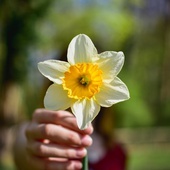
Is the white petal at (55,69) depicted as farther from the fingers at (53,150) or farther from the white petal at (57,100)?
the fingers at (53,150)

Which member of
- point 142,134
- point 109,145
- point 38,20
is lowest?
point 142,134

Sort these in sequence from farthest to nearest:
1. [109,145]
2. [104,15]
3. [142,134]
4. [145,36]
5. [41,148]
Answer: [145,36]
[142,134]
[104,15]
[109,145]
[41,148]

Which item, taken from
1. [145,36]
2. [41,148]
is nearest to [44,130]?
[41,148]

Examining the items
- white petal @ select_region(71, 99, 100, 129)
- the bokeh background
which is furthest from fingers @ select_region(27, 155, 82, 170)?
the bokeh background

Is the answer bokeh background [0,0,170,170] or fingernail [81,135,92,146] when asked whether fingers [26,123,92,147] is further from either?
bokeh background [0,0,170,170]

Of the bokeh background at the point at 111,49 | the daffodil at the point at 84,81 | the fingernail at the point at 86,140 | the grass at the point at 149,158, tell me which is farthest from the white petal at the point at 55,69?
the grass at the point at 149,158

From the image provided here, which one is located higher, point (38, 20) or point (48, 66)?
point (38, 20)

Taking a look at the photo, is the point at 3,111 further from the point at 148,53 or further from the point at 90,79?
the point at 148,53
